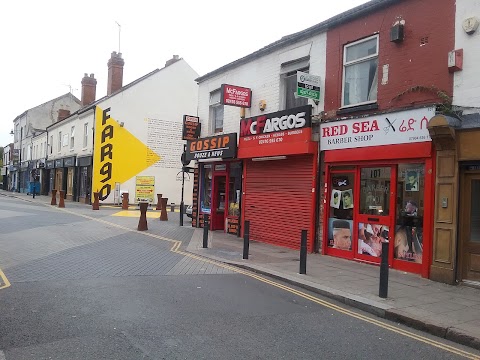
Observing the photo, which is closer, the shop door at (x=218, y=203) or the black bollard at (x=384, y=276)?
the black bollard at (x=384, y=276)

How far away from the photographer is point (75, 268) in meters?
8.65

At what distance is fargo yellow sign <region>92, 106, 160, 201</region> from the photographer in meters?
28.9

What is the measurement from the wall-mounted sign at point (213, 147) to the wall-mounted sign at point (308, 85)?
4028mm

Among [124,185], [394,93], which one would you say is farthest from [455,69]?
[124,185]

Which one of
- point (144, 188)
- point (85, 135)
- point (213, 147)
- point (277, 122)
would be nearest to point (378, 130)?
point (277, 122)

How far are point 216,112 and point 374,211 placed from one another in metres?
8.86

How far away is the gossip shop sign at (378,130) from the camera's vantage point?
897cm

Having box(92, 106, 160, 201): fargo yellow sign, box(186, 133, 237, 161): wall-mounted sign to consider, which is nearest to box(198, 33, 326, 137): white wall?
box(186, 133, 237, 161): wall-mounted sign

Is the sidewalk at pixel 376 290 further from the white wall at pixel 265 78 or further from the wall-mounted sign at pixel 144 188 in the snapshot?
the wall-mounted sign at pixel 144 188

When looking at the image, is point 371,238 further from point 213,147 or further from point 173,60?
point 173,60

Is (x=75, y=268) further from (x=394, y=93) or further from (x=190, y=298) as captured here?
(x=394, y=93)

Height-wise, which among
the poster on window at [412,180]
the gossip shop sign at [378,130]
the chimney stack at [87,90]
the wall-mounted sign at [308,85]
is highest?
the chimney stack at [87,90]

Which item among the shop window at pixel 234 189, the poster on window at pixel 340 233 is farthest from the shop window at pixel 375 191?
the shop window at pixel 234 189

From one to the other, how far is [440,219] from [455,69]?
2.98 meters
